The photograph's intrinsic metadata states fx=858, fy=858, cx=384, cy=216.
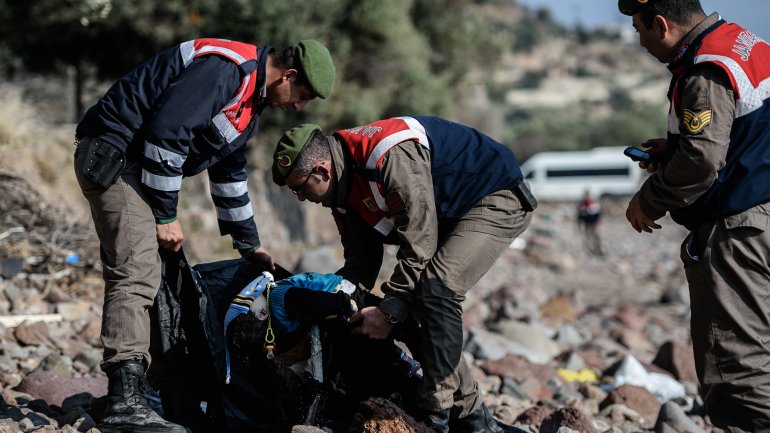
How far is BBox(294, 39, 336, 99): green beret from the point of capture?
4398mm

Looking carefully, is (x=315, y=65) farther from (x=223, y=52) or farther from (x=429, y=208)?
(x=429, y=208)

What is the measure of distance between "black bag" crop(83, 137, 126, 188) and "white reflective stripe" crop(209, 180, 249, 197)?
787mm

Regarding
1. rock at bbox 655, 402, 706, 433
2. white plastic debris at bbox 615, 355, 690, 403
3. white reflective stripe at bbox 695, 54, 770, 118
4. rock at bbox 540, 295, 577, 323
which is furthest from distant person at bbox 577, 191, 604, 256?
white reflective stripe at bbox 695, 54, 770, 118

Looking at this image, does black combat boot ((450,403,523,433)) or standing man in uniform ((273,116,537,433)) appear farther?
black combat boot ((450,403,523,433))

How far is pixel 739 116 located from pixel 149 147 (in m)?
2.72

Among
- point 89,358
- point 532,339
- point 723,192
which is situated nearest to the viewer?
point 723,192

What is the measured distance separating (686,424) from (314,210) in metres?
10.9

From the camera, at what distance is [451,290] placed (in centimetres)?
418

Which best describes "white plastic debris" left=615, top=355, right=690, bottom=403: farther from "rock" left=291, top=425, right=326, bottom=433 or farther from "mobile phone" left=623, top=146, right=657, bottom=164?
"rock" left=291, top=425, right=326, bottom=433

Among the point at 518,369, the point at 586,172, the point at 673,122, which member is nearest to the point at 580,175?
the point at 586,172

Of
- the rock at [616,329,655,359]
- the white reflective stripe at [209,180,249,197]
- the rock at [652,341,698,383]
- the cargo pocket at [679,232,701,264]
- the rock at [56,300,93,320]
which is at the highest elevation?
the cargo pocket at [679,232,701,264]

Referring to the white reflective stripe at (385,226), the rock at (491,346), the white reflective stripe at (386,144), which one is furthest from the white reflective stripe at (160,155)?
the rock at (491,346)

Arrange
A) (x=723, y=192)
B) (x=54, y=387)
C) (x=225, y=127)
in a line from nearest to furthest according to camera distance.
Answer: (x=723, y=192)
(x=225, y=127)
(x=54, y=387)

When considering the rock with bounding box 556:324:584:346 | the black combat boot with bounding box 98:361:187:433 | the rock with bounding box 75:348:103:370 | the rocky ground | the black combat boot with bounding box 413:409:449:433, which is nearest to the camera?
the black combat boot with bounding box 98:361:187:433
